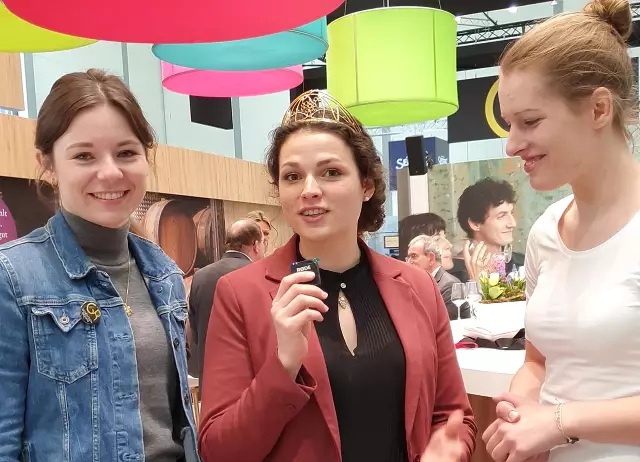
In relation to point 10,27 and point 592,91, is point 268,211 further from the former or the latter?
point 592,91

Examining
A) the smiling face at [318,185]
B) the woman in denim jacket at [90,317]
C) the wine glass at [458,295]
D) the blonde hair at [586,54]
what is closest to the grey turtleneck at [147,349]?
the woman in denim jacket at [90,317]

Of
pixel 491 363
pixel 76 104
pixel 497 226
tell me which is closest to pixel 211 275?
pixel 497 226

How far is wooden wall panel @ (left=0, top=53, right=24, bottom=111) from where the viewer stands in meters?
4.98

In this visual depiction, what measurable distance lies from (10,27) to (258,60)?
1015mm

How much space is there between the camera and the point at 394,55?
356 centimetres

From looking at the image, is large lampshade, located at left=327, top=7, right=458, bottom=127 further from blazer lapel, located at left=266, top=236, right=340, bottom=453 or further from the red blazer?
blazer lapel, located at left=266, top=236, right=340, bottom=453

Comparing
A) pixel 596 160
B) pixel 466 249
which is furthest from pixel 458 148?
pixel 596 160

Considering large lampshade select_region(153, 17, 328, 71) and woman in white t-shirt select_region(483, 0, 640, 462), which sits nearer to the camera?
woman in white t-shirt select_region(483, 0, 640, 462)

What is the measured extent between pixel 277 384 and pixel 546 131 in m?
0.84

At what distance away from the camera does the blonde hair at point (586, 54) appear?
54.9 inches

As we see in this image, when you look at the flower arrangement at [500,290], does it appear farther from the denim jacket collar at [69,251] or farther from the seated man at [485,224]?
the seated man at [485,224]

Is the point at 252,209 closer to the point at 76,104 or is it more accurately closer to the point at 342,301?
the point at 342,301

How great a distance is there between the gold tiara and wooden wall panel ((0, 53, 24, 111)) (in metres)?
3.99

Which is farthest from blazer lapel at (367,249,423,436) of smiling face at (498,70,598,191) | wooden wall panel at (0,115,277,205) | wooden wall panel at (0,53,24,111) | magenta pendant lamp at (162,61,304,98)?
wooden wall panel at (0,53,24,111)
